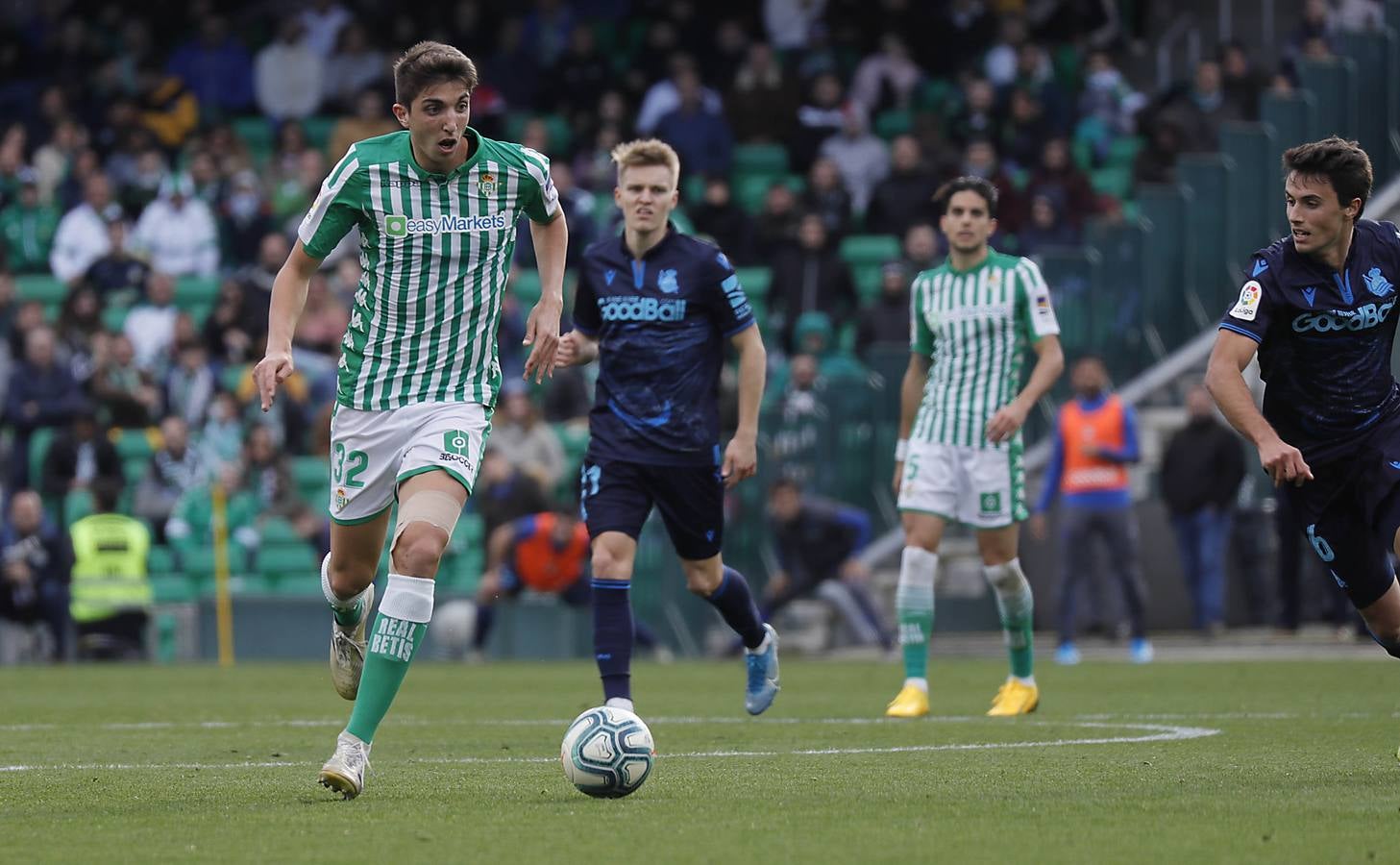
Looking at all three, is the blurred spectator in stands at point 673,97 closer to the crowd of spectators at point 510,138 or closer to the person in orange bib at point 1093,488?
the crowd of spectators at point 510,138

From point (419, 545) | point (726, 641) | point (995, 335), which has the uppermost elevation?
point (995, 335)

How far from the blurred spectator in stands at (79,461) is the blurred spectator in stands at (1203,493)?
30.4 ft

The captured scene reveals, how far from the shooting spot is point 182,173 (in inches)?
952

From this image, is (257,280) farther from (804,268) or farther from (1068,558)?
(1068,558)

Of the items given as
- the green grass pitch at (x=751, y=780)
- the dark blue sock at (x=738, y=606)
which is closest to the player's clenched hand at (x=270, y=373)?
the green grass pitch at (x=751, y=780)

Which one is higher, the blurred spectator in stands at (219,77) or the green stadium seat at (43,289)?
the blurred spectator in stands at (219,77)

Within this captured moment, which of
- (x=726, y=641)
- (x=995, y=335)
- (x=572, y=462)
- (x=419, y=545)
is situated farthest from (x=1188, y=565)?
(x=419, y=545)

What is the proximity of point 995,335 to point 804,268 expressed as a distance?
9.42 m

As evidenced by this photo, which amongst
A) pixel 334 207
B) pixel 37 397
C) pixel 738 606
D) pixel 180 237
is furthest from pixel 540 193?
pixel 180 237

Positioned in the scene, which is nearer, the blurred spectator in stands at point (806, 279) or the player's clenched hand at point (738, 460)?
the player's clenched hand at point (738, 460)

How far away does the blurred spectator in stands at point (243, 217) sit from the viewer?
76.3 feet

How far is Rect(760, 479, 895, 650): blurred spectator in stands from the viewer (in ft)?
59.4

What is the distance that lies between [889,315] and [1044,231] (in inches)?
66.7

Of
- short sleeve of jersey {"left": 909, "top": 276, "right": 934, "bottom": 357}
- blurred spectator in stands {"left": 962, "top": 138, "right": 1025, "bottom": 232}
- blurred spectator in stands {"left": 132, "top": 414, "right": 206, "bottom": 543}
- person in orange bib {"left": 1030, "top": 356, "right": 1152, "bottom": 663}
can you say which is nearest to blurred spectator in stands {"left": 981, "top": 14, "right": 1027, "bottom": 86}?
blurred spectator in stands {"left": 962, "top": 138, "right": 1025, "bottom": 232}
